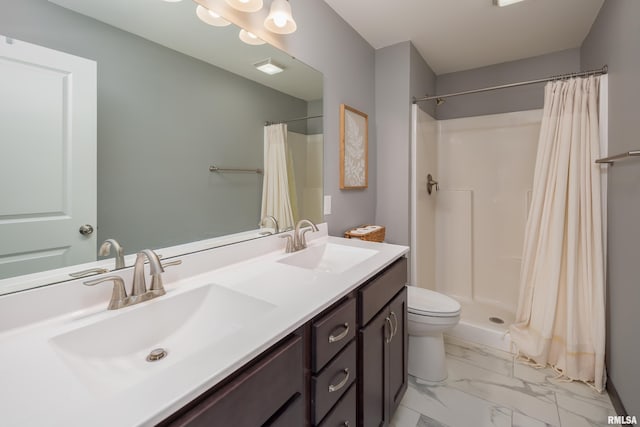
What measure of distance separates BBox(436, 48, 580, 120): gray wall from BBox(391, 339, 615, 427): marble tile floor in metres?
2.10

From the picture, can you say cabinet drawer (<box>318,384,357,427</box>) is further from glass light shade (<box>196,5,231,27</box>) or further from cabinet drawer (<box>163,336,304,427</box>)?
glass light shade (<box>196,5,231,27</box>)

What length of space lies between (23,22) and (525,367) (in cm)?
286

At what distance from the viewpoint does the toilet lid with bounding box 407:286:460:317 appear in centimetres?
169

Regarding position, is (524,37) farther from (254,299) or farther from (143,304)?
(143,304)

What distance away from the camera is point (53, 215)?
31.8 inches

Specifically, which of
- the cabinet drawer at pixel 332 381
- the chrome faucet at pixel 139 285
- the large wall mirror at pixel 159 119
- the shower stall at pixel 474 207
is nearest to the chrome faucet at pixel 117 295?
the chrome faucet at pixel 139 285

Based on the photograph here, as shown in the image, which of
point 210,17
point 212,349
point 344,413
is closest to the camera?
point 212,349

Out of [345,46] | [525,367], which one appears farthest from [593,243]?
[345,46]

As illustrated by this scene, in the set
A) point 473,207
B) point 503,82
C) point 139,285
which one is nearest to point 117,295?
point 139,285

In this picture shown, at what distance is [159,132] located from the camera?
1.03 m

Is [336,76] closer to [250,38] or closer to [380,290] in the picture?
[250,38]

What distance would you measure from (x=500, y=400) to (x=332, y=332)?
4.53 ft

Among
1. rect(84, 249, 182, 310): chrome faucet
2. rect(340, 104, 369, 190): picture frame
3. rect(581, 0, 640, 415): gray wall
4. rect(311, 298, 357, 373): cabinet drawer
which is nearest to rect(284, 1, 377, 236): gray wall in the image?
rect(340, 104, 369, 190): picture frame

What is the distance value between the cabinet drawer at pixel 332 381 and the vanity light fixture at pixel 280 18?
1.38 meters
